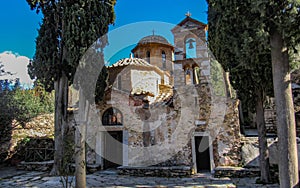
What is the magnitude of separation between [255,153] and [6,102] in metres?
11.7

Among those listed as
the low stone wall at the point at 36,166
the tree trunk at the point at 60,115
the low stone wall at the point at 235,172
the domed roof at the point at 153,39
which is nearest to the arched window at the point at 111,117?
the tree trunk at the point at 60,115

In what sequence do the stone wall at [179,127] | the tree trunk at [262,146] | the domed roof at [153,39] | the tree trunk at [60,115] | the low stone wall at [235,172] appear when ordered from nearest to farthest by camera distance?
1. the tree trunk at [262,146]
2. the low stone wall at [235,172]
3. the tree trunk at [60,115]
4. the stone wall at [179,127]
5. the domed roof at [153,39]

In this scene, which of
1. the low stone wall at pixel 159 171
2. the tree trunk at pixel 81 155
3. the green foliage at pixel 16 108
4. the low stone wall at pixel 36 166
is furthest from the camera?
the green foliage at pixel 16 108

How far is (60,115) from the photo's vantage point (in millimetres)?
9031

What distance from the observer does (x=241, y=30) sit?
515 cm

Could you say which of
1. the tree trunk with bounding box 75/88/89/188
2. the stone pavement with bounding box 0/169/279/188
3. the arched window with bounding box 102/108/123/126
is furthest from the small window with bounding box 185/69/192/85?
the tree trunk with bounding box 75/88/89/188

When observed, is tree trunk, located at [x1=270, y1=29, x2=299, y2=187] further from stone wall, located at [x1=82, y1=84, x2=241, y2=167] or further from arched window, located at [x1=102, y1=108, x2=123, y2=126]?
arched window, located at [x1=102, y1=108, x2=123, y2=126]

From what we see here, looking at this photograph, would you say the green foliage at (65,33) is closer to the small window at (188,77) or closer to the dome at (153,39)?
the small window at (188,77)

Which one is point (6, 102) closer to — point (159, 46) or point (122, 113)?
point (122, 113)

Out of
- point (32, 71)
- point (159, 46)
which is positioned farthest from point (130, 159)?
point (159, 46)

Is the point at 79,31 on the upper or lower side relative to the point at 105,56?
upper

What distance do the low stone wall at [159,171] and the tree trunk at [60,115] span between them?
102 inches

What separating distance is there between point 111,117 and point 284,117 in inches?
309

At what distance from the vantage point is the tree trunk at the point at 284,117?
14.2ft
